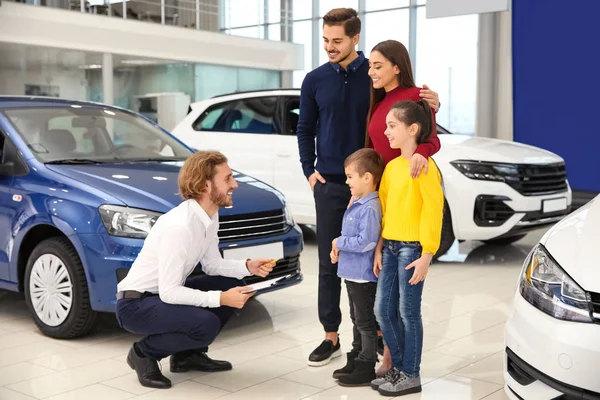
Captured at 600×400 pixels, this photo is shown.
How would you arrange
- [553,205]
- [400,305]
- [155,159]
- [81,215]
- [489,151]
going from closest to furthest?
1. [400,305]
2. [81,215]
3. [155,159]
4. [489,151]
5. [553,205]

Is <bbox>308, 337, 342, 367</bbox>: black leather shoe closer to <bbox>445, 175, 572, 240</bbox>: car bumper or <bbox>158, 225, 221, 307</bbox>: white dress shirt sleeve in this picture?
<bbox>158, 225, 221, 307</bbox>: white dress shirt sleeve

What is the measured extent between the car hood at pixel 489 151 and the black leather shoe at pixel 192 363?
10.5 feet

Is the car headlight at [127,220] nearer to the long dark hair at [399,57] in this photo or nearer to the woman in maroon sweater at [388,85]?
the woman in maroon sweater at [388,85]

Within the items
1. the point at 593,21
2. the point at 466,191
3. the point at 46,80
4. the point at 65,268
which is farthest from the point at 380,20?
the point at 65,268

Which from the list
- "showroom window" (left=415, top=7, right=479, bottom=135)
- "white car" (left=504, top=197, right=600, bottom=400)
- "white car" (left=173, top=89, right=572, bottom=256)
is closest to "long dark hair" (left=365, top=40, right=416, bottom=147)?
"white car" (left=504, top=197, right=600, bottom=400)

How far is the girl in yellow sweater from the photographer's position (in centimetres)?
311

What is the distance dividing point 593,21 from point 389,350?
262 inches

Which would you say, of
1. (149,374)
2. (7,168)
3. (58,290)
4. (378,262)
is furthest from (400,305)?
(7,168)

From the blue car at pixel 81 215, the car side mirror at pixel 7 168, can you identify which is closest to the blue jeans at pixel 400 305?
the blue car at pixel 81 215

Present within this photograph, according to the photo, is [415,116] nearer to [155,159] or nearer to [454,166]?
[155,159]

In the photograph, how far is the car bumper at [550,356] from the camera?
90.7 inches

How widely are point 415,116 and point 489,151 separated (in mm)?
3309

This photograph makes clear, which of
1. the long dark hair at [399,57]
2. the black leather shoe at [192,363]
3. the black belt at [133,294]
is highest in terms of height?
the long dark hair at [399,57]

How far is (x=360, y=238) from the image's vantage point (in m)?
3.23
